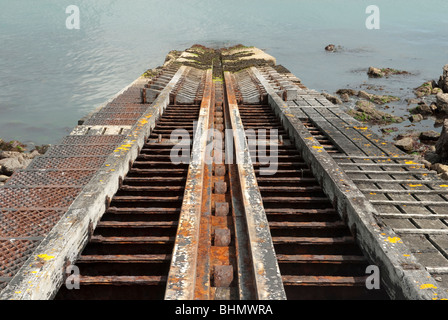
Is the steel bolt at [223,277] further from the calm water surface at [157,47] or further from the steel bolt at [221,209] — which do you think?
the calm water surface at [157,47]

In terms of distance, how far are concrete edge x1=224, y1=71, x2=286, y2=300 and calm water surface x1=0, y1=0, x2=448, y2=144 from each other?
609 inches

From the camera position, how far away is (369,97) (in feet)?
73.9

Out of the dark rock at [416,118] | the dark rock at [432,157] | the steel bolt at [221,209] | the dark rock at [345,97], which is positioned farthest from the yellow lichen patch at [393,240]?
the dark rock at [345,97]

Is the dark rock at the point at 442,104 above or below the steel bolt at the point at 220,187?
above

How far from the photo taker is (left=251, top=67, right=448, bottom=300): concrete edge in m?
3.08

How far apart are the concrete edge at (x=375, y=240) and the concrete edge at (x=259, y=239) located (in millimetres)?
1017

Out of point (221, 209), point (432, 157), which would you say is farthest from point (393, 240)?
point (432, 157)

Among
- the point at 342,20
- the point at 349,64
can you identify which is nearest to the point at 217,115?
the point at 349,64

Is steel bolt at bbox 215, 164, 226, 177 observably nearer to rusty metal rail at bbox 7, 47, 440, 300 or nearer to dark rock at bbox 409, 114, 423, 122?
rusty metal rail at bbox 7, 47, 440, 300

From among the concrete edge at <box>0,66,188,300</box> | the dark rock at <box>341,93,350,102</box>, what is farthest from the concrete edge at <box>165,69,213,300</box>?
the dark rock at <box>341,93,350,102</box>

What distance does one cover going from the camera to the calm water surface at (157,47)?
28484 mm

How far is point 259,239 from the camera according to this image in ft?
12.1
